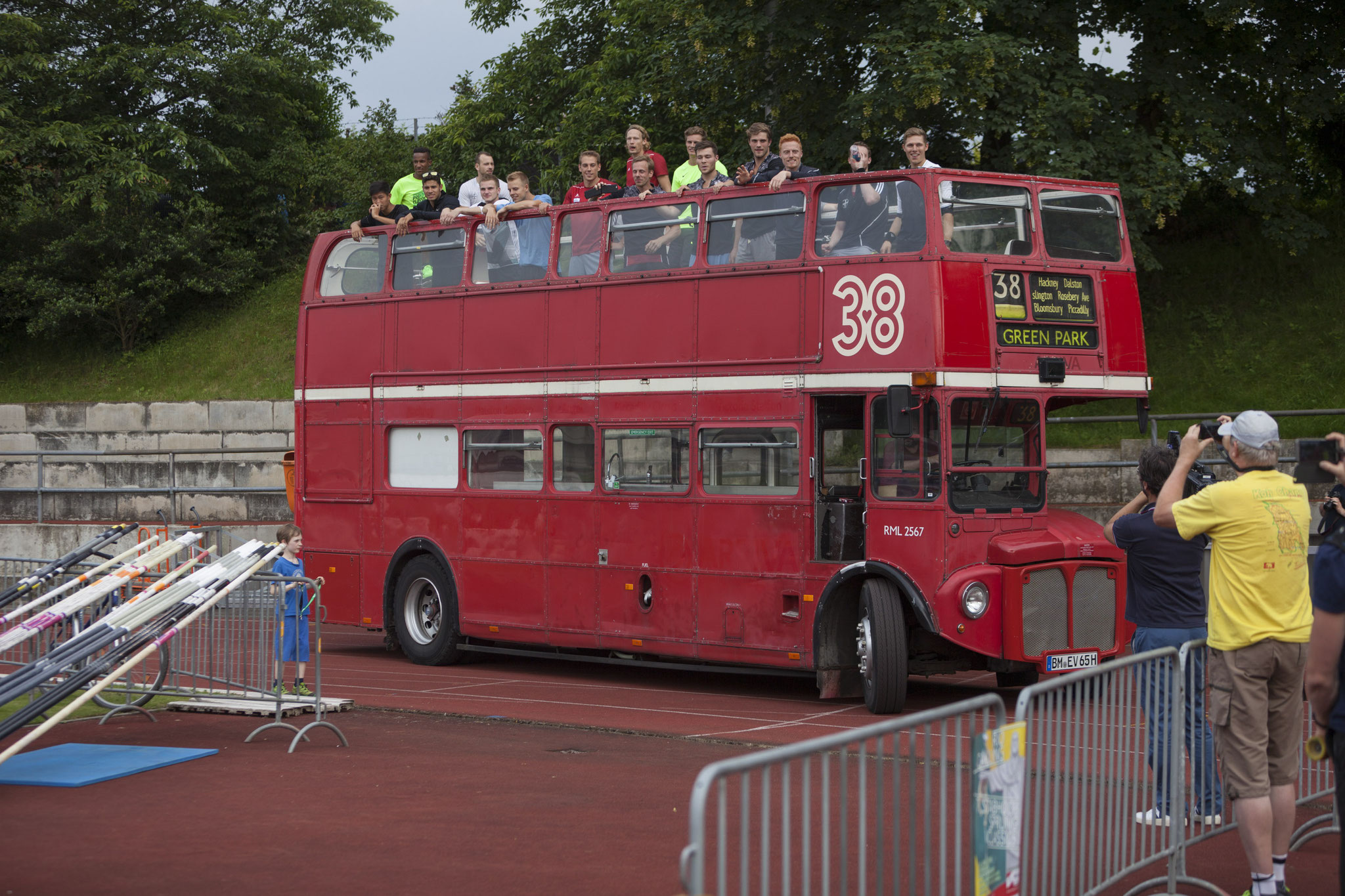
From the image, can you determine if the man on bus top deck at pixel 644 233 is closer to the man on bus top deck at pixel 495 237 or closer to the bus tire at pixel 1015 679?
the man on bus top deck at pixel 495 237

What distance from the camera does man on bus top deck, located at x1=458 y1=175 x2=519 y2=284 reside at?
15578mm

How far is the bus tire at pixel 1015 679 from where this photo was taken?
13273 millimetres

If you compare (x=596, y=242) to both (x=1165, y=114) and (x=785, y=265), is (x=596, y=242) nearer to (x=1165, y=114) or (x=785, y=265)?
(x=785, y=265)

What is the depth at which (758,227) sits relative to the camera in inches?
533

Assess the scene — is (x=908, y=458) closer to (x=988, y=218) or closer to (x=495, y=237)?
(x=988, y=218)

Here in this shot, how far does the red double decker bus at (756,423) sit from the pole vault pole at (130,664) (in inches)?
173

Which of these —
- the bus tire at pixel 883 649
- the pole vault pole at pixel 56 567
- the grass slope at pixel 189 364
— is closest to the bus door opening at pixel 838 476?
the bus tire at pixel 883 649

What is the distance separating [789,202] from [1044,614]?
4301 mm

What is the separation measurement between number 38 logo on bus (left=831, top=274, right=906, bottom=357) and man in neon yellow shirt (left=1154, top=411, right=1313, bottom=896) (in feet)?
19.1

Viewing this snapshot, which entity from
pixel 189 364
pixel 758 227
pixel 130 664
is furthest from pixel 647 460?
pixel 189 364

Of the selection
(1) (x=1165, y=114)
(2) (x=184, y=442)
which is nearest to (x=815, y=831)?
(1) (x=1165, y=114)

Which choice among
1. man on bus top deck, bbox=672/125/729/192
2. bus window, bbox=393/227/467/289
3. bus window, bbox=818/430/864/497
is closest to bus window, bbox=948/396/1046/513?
bus window, bbox=818/430/864/497

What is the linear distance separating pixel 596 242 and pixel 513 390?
1.89m

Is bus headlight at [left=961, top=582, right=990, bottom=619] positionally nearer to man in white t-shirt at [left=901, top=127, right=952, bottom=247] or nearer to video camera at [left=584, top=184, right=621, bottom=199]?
man in white t-shirt at [left=901, top=127, right=952, bottom=247]
